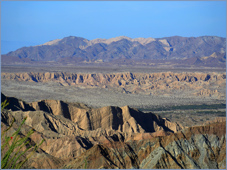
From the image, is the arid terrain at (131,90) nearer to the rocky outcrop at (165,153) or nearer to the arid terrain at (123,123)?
the arid terrain at (123,123)

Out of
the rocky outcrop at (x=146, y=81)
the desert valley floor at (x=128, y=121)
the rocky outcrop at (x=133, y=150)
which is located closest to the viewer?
the rocky outcrop at (x=133, y=150)

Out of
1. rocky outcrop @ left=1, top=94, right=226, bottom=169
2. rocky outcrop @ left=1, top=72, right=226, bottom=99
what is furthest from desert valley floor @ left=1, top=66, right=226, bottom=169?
rocky outcrop @ left=1, top=72, right=226, bottom=99

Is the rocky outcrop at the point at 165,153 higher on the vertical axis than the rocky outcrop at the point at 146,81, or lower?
higher

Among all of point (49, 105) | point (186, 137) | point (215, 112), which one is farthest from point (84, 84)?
point (186, 137)

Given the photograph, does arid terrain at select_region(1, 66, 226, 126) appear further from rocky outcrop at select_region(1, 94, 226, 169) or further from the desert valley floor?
rocky outcrop at select_region(1, 94, 226, 169)

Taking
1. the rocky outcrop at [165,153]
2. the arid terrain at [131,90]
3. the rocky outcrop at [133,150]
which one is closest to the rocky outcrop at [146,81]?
the arid terrain at [131,90]

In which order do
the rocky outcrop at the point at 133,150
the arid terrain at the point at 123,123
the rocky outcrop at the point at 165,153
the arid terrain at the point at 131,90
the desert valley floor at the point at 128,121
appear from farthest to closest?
the arid terrain at the point at 131,90
the desert valley floor at the point at 128,121
the arid terrain at the point at 123,123
the rocky outcrop at the point at 133,150
the rocky outcrop at the point at 165,153

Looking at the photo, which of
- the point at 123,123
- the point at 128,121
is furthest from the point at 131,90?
the point at 128,121

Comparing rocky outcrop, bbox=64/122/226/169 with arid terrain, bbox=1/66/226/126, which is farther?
arid terrain, bbox=1/66/226/126

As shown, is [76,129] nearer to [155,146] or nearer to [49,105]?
[49,105]

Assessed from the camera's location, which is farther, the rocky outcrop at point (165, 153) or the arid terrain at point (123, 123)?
the arid terrain at point (123, 123)
